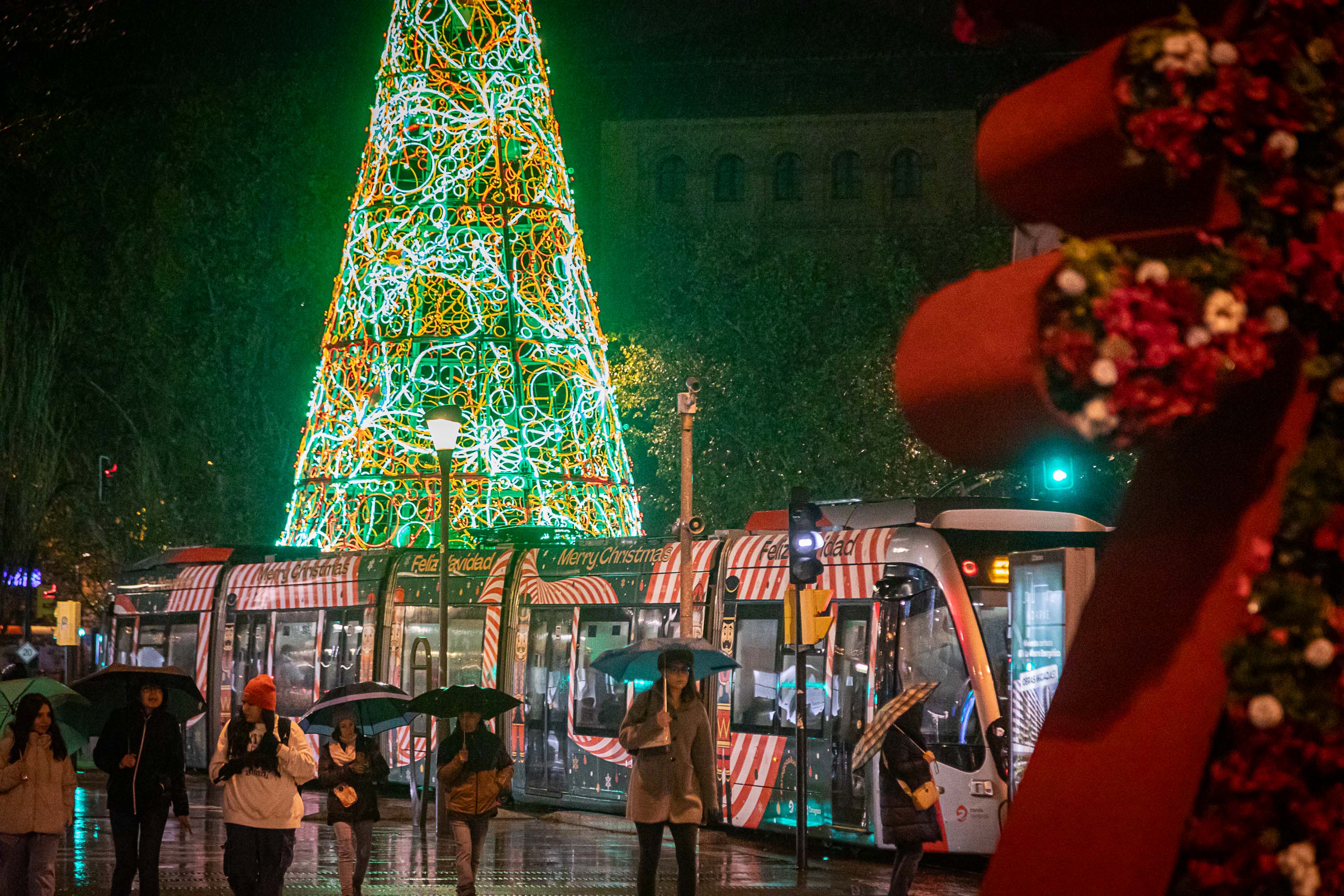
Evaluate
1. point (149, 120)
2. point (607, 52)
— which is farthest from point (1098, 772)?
point (607, 52)

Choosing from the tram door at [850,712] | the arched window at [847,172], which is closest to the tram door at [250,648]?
the tram door at [850,712]

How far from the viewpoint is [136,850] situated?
12391mm

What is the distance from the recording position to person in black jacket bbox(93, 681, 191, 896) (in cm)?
1218

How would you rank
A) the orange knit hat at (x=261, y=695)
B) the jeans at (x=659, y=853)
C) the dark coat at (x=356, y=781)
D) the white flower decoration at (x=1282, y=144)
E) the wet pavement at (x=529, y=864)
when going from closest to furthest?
the white flower decoration at (x=1282, y=144)
the orange knit hat at (x=261, y=695)
the jeans at (x=659, y=853)
the dark coat at (x=356, y=781)
the wet pavement at (x=529, y=864)

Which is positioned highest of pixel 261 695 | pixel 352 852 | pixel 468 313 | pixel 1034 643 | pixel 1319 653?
pixel 468 313

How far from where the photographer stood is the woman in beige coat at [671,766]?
1112cm

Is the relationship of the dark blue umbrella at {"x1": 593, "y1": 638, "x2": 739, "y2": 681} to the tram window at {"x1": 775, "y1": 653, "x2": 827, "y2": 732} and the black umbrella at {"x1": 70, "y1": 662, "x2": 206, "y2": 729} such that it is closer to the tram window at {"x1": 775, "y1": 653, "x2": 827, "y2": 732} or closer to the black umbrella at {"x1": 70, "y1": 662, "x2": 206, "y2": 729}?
the tram window at {"x1": 775, "y1": 653, "x2": 827, "y2": 732}

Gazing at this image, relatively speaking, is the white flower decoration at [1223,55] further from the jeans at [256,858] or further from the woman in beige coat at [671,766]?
the jeans at [256,858]

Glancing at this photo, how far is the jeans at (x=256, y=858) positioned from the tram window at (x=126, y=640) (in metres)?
20.1

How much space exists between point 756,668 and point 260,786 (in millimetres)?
8288

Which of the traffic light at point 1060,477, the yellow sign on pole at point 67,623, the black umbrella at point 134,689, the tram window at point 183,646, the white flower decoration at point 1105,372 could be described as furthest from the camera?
the yellow sign on pole at point 67,623

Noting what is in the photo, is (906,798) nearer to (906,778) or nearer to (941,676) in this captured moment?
(906,778)

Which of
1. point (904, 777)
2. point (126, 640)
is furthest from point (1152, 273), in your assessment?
point (126, 640)

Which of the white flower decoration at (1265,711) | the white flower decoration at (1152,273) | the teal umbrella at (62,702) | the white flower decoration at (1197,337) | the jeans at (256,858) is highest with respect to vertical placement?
the white flower decoration at (1152,273)
